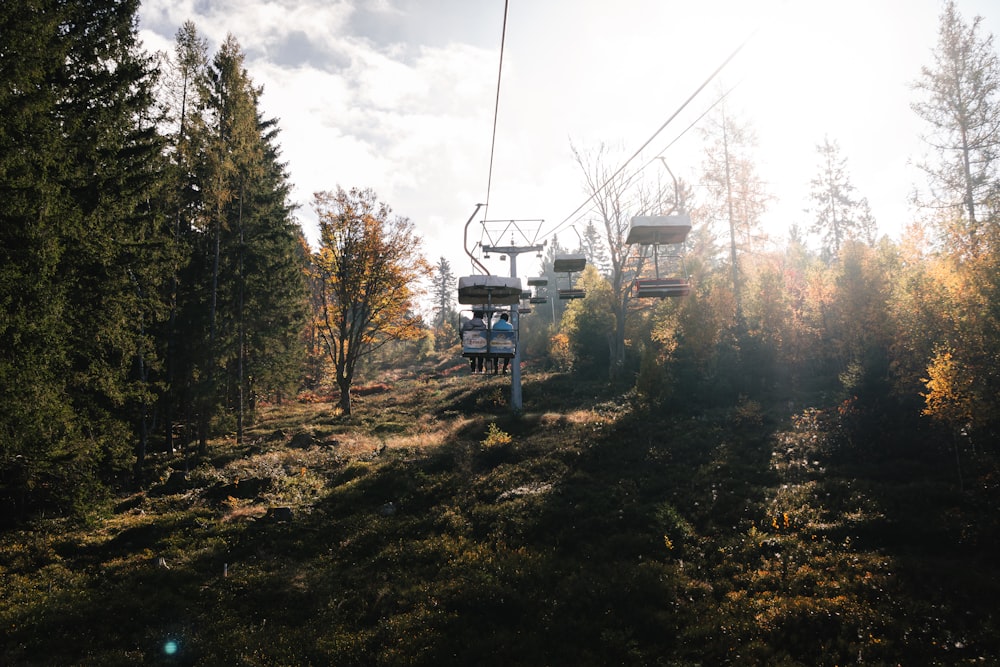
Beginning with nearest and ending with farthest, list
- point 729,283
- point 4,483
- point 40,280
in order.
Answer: point 40,280 < point 4,483 < point 729,283

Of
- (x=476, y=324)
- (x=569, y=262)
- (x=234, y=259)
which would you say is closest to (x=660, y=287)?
(x=569, y=262)

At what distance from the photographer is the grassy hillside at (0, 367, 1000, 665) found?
9.62m

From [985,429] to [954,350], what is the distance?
10.1 ft

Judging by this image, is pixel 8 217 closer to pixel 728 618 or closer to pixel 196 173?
pixel 196 173

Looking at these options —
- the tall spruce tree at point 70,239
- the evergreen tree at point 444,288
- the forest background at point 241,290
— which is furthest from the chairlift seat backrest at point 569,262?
the evergreen tree at point 444,288

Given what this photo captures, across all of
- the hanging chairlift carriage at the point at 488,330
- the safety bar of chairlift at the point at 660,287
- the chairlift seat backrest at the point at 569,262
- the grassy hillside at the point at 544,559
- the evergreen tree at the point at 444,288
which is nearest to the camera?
the grassy hillside at the point at 544,559

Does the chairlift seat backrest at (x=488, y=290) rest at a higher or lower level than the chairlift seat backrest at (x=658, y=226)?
lower

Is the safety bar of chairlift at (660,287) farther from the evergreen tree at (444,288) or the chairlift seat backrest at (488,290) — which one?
the evergreen tree at (444,288)

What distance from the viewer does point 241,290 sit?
2656 cm

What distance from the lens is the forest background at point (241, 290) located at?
41.9 feet

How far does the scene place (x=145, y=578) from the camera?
39.8ft

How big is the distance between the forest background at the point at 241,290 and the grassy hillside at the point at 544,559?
264 cm

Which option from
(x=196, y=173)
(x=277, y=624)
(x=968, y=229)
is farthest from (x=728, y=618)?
(x=196, y=173)

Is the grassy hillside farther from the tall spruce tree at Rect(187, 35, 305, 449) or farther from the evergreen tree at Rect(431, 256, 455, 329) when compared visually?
the evergreen tree at Rect(431, 256, 455, 329)
